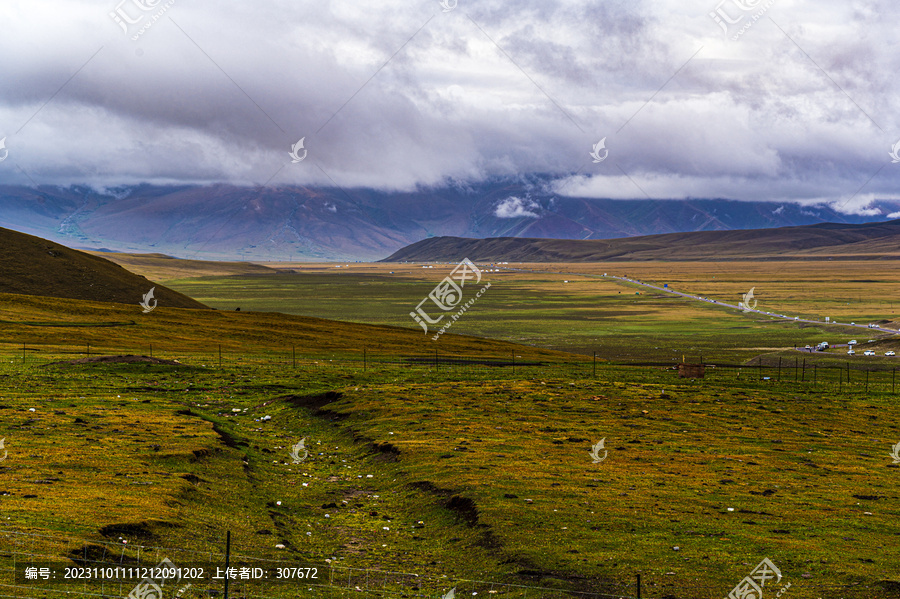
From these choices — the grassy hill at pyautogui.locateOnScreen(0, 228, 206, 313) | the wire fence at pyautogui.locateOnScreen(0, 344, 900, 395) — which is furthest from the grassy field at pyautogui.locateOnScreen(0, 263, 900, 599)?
the grassy hill at pyautogui.locateOnScreen(0, 228, 206, 313)

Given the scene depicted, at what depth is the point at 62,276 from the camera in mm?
149000

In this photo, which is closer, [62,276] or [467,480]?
[467,480]

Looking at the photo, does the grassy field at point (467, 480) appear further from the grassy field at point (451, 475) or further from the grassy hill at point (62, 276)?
the grassy hill at point (62, 276)

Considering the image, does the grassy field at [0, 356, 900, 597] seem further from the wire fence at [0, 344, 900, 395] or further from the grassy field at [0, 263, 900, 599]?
the wire fence at [0, 344, 900, 395]

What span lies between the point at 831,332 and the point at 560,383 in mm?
96734

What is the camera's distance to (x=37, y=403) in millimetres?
47000

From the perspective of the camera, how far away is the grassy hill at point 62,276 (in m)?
142

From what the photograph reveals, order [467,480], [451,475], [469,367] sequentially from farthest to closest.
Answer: [469,367], [451,475], [467,480]

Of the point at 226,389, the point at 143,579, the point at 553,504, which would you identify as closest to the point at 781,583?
the point at 553,504

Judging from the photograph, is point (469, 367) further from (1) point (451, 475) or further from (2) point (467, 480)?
(2) point (467, 480)

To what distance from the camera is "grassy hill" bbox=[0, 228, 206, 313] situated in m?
142

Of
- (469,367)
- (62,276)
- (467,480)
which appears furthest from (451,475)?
(62,276)

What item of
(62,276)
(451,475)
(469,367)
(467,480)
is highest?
(62,276)

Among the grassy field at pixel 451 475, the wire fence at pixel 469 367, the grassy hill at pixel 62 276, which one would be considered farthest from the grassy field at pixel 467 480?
the grassy hill at pixel 62 276
